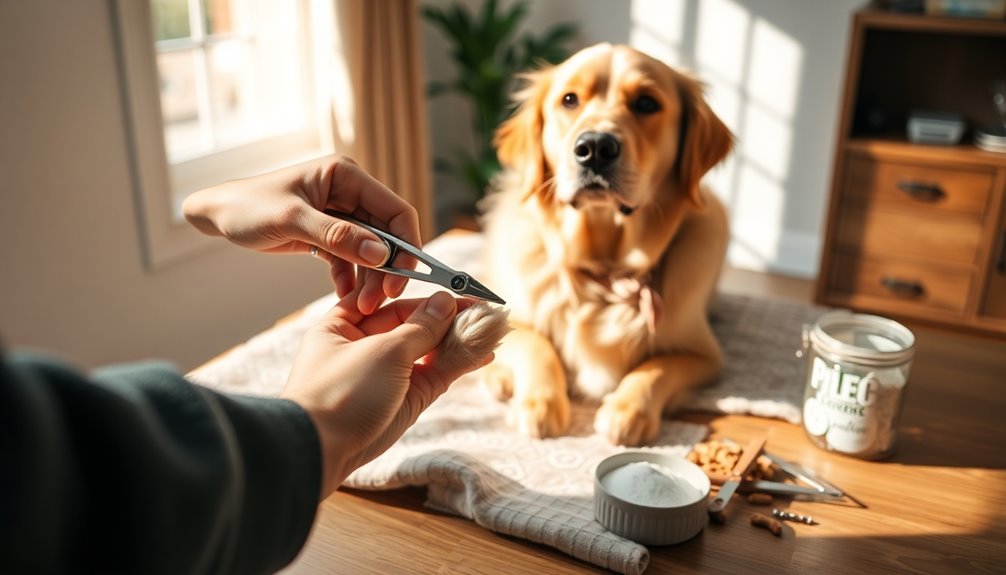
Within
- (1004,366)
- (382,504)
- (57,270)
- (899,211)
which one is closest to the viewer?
(382,504)

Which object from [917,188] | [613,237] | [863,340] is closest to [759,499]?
[863,340]

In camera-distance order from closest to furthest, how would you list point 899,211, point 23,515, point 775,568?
1. point 23,515
2. point 775,568
3. point 899,211

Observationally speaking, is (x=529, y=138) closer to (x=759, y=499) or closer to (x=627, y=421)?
(x=627, y=421)

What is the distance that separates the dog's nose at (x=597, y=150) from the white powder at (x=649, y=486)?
0.53 metres

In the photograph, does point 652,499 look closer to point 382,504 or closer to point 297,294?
point 382,504

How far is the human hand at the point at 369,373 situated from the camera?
69 centimetres

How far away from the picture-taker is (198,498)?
0.49 m

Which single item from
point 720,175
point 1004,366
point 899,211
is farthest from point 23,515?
point 720,175

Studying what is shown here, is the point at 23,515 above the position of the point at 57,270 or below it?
above

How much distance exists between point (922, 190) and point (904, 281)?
12.9 inches

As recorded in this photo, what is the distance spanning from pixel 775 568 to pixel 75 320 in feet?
5.91

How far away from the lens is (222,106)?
3125 millimetres

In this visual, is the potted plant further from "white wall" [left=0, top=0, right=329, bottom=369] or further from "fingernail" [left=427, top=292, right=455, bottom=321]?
"fingernail" [left=427, top=292, right=455, bottom=321]

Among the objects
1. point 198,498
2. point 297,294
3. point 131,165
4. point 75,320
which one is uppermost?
point 198,498
